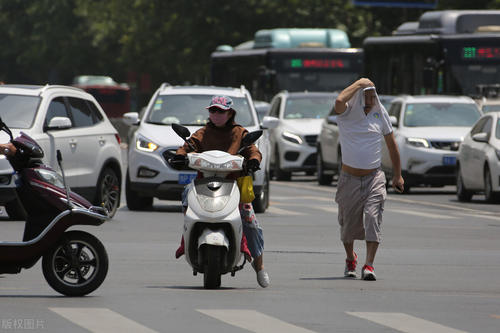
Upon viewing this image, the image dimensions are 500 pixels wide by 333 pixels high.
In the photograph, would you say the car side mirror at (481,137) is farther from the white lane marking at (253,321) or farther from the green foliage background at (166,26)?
the green foliage background at (166,26)

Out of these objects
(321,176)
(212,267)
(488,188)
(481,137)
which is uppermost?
(212,267)

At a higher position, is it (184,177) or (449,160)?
(184,177)

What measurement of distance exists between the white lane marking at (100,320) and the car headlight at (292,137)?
71.9ft

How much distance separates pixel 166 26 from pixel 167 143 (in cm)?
4464

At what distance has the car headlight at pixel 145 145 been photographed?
68.0 feet

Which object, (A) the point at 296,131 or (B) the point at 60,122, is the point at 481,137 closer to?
(B) the point at 60,122

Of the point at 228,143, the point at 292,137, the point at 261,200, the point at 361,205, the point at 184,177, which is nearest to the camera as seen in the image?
the point at 228,143

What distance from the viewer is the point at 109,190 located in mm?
19734

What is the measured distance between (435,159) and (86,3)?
2054 inches

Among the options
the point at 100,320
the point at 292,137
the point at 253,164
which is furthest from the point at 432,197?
the point at 100,320

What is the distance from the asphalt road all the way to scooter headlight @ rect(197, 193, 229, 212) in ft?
2.03

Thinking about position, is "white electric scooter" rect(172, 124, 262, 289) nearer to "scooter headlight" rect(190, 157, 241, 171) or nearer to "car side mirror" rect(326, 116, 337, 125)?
"scooter headlight" rect(190, 157, 241, 171)

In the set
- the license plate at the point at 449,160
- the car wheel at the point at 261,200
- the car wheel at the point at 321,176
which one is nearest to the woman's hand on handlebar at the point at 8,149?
the car wheel at the point at 261,200

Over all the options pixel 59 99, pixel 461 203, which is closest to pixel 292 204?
pixel 461 203
